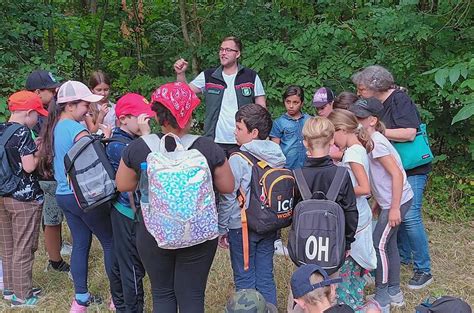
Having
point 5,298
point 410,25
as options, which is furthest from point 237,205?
point 410,25

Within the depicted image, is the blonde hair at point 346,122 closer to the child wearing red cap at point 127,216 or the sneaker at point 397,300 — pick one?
the child wearing red cap at point 127,216

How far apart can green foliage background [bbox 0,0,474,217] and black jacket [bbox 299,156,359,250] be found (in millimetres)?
2483

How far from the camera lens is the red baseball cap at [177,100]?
8.76 feet

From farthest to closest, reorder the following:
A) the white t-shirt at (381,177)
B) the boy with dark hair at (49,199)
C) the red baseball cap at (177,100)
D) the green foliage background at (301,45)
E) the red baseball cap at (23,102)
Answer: the green foliage background at (301,45), the boy with dark hair at (49,199), the red baseball cap at (23,102), the white t-shirt at (381,177), the red baseball cap at (177,100)

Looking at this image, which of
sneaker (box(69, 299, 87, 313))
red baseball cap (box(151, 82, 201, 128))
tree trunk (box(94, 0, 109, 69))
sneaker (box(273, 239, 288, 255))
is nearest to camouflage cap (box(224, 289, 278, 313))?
red baseball cap (box(151, 82, 201, 128))

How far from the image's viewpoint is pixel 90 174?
3.31 meters

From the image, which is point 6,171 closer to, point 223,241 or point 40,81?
point 40,81

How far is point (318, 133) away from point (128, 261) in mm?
1460

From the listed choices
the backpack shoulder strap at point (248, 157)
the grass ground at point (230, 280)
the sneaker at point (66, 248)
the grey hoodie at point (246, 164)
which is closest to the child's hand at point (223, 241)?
the grass ground at point (230, 280)

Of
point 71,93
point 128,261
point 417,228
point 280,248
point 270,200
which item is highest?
point 71,93

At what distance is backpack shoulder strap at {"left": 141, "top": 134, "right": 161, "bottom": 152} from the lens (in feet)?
8.82

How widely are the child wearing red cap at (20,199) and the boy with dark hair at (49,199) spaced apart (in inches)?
8.9

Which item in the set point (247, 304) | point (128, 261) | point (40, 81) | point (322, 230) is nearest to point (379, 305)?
point (322, 230)

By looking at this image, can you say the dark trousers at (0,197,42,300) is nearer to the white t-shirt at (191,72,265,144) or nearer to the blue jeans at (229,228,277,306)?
the blue jeans at (229,228,277,306)
